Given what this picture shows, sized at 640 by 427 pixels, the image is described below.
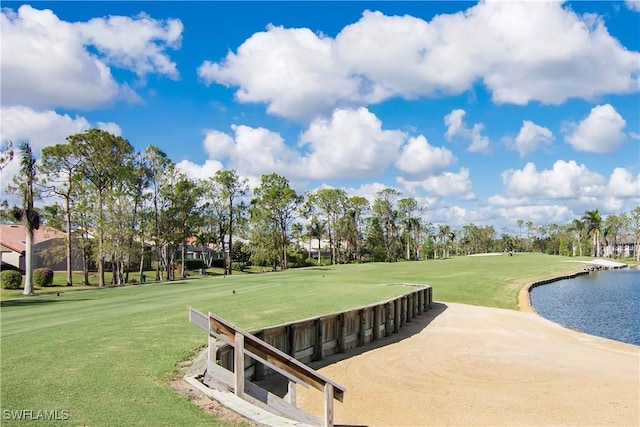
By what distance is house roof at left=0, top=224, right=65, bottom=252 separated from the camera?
211 ft

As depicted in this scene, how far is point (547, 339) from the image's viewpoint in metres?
22.4

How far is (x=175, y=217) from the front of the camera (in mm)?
66562

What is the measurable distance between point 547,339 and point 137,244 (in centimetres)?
4582

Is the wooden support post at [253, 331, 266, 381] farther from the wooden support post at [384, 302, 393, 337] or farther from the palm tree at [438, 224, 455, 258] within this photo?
the palm tree at [438, 224, 455, 258]

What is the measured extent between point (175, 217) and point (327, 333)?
53.2m

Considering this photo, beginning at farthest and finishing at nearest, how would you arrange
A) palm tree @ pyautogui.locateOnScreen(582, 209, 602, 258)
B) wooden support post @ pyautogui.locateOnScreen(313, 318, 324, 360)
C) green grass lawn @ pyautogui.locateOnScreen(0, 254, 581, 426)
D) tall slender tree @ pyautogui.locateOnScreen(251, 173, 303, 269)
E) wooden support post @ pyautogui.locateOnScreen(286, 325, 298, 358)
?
1. palm tree @ pyautogui.locateOnScreen(582, 209, 602, 258)
2. tall slender tree @ pyautogui.locateOnScreen(251, 173, 303, 269)
3. wooden support post @ pyautogui.locateOnScreen(313, 318, 324, 360)
4. wooden support post @ pyautogui.locateOnScreen(286, 325, 298, 358)
5. green grass lawn @ pyautogui.locateOnScreen(0, 254, 581, 426)

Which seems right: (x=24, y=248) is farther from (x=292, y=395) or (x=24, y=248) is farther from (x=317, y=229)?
(x=292, y=395)

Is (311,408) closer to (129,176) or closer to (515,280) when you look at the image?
(515,280)

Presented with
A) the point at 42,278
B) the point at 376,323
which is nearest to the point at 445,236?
the point at 42,278

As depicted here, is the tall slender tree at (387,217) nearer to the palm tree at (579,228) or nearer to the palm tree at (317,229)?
the palm tree at (317,229)

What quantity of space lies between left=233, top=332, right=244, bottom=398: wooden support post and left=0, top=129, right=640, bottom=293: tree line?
34031 mm

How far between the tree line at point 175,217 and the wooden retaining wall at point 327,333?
95.9 feet

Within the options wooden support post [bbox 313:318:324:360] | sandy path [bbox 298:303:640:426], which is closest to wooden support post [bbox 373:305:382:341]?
sandy path [bbox 298:303:640:426]

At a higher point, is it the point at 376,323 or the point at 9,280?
the point at 9,280
